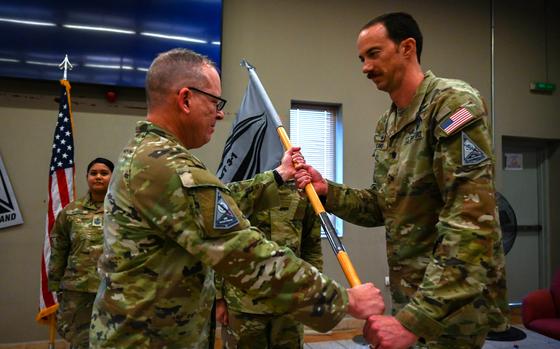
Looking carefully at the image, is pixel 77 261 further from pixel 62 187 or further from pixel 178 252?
pixel 178 252

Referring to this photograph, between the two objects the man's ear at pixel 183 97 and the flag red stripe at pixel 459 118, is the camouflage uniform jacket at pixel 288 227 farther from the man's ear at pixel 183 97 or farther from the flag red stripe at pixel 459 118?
the flag red stripe at pixel 459 118

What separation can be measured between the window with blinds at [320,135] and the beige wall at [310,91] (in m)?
0.13

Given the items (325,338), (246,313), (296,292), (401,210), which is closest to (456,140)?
(401,210)

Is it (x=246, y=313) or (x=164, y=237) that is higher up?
(x=164, y=237)

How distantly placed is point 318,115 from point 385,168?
10.2 feet

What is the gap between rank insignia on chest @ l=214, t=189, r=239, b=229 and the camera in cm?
105

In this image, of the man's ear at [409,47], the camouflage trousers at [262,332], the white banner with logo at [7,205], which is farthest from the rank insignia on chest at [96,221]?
the man's ear at [409,47]

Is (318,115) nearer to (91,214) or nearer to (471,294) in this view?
(91,214)

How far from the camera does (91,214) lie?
3.02 meters

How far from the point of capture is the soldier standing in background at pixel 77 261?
2844mm

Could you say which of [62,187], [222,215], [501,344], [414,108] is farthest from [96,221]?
[501,344]

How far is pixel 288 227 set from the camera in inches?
93.5

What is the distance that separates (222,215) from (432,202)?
2.22 ft

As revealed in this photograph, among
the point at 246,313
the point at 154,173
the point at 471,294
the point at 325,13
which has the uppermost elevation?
the point at 325,13
